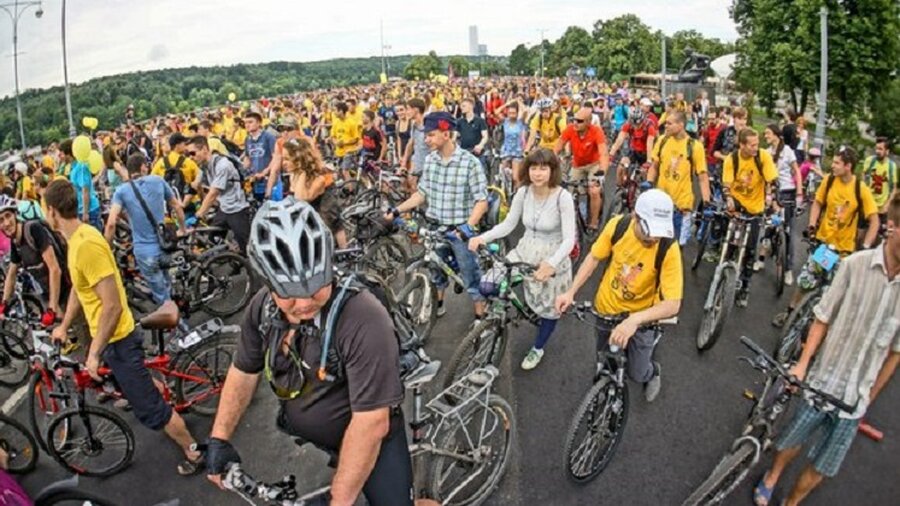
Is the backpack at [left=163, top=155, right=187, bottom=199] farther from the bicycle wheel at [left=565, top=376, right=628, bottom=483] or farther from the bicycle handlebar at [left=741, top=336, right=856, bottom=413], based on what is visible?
the bicycle handlebar at [left=741, top=336, right=856, bottom=413]

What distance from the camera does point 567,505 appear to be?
3994 mm

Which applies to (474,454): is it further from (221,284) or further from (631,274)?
(221,284)

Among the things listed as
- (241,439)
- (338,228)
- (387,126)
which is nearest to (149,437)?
(241,439)

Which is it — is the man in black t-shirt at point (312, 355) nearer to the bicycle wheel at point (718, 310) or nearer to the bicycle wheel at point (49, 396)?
the bicycle wheel at point (49, 396)

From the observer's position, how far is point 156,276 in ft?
21.0

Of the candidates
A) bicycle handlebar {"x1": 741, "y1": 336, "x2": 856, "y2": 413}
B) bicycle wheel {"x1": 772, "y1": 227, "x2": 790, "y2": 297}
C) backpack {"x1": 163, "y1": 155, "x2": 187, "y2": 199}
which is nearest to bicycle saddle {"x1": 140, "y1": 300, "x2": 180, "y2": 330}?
bicycle handlebar {"x1": 741, "y1": 336, "x2": 856, "y2": 413}

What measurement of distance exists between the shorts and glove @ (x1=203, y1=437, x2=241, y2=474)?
3.28 m

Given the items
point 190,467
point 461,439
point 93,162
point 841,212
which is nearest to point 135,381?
point 190,467

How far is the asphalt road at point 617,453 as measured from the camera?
4125 mm

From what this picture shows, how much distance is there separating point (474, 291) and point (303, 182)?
2057mm

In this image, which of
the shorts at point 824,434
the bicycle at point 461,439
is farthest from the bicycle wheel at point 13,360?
the shorts at point 824,434

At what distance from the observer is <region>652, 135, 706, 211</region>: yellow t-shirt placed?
7160 mm

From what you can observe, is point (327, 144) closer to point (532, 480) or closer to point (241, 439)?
point (241, 439)

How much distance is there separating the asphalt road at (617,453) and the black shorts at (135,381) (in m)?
0.61
